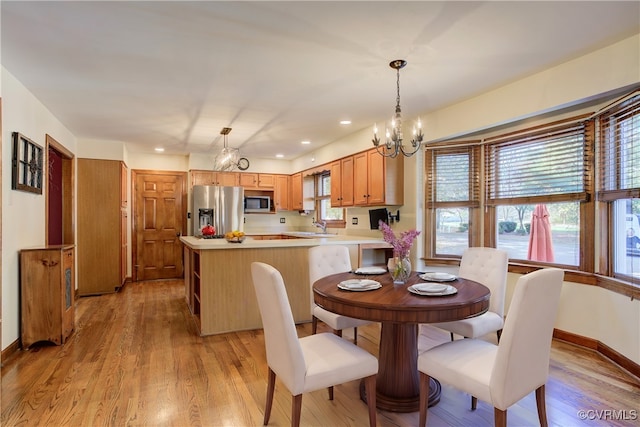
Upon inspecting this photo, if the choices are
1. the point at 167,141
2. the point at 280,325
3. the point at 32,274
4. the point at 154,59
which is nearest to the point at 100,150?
the point at 167,141

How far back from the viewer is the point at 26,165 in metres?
3.25

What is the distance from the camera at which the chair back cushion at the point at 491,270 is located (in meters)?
2.66

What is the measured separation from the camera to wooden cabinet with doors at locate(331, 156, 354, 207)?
5098mm

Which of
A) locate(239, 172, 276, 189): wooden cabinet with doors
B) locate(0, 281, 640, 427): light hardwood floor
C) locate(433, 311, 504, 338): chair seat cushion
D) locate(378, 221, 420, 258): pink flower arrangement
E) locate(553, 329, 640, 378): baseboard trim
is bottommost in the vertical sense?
locate(0, 281, 640, 427): light hardwood floor

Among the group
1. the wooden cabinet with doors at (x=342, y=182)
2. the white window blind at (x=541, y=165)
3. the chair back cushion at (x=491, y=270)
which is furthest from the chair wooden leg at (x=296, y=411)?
the wooden cabinet with doors at (x=342, y=182)

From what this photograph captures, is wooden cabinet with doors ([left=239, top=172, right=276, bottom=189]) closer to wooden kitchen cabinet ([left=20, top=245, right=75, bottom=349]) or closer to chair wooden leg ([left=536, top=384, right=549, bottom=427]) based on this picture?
wooden kitchen cabinet ([left=20, top=245, right=75, bottom=349])

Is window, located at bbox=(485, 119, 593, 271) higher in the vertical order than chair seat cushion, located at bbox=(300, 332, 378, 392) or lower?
higher

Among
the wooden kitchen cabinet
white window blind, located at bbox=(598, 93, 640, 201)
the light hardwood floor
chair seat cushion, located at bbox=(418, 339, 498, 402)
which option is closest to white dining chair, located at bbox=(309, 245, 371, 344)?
the light hardwood floor

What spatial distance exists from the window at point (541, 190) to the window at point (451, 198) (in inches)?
7.4

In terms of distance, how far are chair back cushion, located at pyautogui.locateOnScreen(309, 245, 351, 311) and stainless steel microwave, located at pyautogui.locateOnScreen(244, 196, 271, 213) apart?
421 cm

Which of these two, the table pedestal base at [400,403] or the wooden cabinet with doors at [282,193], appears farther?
the wooden cabinet with doors at [282,193]

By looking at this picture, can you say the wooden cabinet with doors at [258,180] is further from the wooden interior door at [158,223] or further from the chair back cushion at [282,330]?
the chair back cushion at [282,330]

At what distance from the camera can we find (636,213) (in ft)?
8.74

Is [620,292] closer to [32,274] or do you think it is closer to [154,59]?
[154,59]
